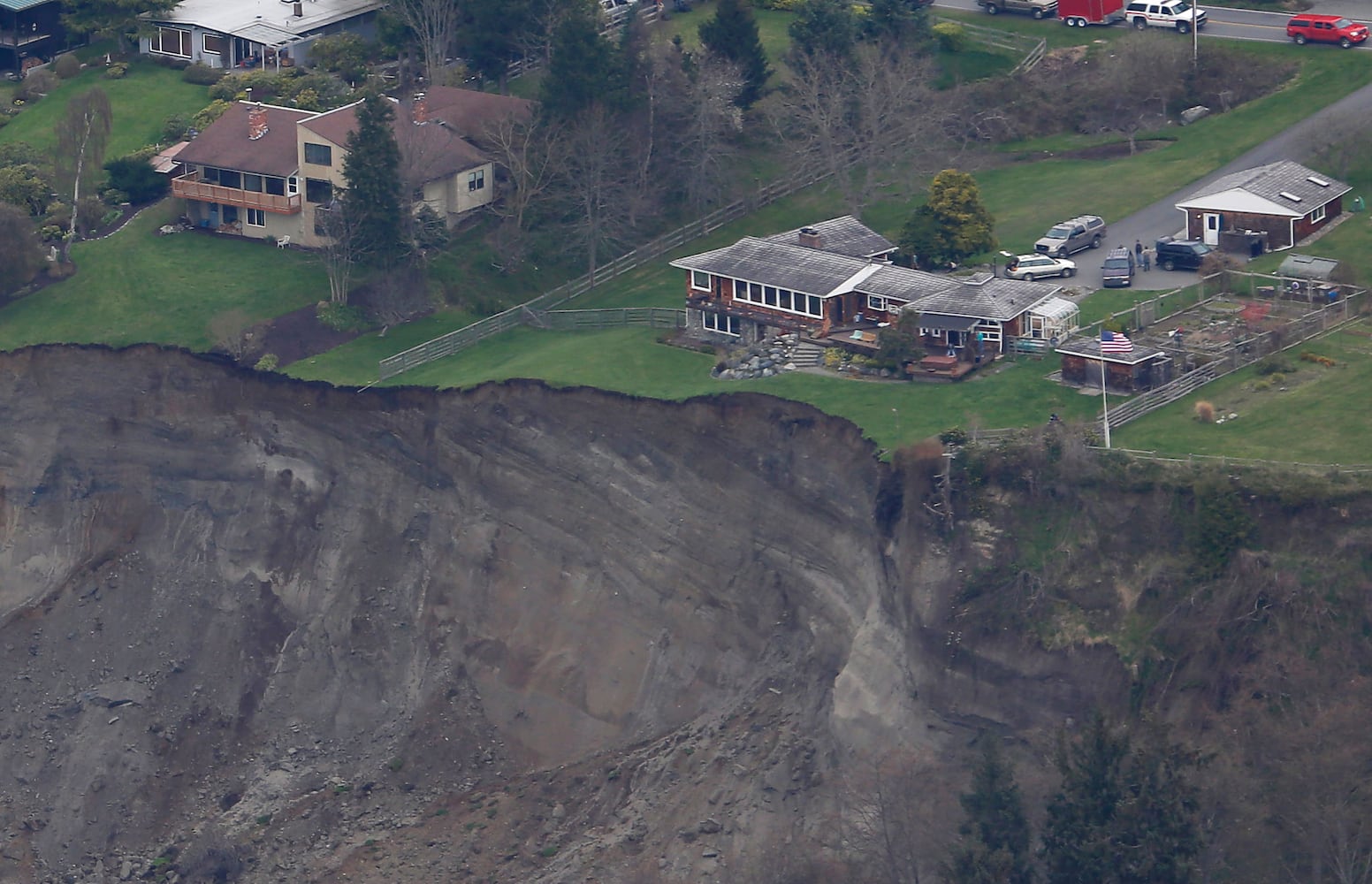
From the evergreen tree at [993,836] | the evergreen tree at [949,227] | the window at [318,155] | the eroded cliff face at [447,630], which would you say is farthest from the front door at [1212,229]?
the window at [318,155]

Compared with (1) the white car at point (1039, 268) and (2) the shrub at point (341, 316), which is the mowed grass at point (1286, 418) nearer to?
(1) the white car at point (1039, 268)

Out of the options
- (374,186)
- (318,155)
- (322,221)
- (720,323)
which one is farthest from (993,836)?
(318,155)

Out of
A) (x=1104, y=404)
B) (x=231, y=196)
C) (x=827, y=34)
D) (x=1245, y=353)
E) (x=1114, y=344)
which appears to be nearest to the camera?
(x=1104, y=404)

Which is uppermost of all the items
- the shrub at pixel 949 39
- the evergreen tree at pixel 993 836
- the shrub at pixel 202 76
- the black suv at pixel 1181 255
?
the shrub at pixel 949 39

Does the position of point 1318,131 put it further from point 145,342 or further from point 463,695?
point 145,342

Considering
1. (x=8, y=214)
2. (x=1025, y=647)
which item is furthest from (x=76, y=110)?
(x=1025, y=647)

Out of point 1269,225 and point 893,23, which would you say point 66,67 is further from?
point 1269,225

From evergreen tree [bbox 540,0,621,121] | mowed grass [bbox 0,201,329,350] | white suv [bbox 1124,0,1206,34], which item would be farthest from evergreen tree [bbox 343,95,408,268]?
white suv [bbox 1124,0,1206,34]
